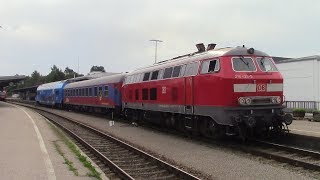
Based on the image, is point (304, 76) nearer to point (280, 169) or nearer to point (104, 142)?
point (104, 142)

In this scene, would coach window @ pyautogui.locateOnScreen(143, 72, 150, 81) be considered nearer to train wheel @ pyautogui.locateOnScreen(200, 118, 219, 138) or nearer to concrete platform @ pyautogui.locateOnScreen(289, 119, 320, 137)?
train wheel @ pyautogui.locateOnScreen(200, 118, 219, 138)

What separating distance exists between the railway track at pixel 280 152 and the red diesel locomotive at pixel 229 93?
1.44ft

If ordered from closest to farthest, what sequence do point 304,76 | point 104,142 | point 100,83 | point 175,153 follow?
point 175,153
point 104,142
point 100,83
point 304,76

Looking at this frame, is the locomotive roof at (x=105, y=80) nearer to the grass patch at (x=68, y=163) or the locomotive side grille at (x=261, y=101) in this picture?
the grass patch at (x=68, y=163)

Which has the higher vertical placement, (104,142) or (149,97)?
(149,97)

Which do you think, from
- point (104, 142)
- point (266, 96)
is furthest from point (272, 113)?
point (104, 142)

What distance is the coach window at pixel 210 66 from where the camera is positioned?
15.3 metres

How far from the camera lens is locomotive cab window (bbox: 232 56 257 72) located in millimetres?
15008

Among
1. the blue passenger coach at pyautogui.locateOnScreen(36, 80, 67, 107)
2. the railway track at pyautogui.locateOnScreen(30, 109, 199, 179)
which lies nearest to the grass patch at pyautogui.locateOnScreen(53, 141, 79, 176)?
the railway track at pyautogui.locateOnScreen(30, 109, 199, 179)

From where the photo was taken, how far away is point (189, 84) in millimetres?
16719

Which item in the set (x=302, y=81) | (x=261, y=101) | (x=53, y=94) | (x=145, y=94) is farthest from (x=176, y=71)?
(x=53, y=94)

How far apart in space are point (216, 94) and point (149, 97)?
6.93 meters

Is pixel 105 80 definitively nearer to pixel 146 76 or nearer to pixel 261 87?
pixel 146 76

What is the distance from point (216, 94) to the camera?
584 inches
